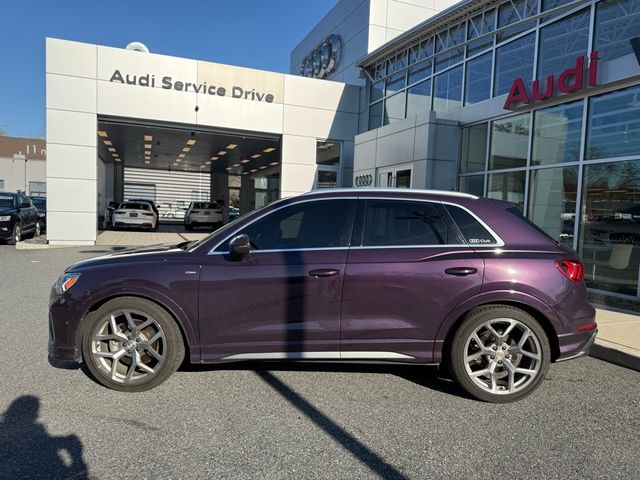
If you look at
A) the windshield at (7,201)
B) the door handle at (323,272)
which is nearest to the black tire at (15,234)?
the windshield at (7,201)

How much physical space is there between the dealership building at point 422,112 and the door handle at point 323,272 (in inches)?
249

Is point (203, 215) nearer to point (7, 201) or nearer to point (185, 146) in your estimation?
point (185, 146)

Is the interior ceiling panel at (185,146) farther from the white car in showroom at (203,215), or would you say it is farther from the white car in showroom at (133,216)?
the white car in showroom at (133,216)

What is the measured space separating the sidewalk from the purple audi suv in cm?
135

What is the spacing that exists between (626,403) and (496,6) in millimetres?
10258

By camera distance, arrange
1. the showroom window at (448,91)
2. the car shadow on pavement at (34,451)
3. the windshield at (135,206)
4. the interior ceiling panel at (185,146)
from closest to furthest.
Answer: the car shadow on pavement at (34,451), the showroom window at (448,91), the interior ceiling panel at (185,146), the windshield at (135,206)

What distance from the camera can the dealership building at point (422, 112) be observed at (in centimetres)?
847

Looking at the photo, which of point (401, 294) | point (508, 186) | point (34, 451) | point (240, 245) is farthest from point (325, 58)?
point (34, 451)

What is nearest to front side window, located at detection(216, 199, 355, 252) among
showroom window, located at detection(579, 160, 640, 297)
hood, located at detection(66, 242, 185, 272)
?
hood, located at detection(66, 242, 185, 272)

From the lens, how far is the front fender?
3.78 m

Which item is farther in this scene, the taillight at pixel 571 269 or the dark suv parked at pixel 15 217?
the dark suv parked at pixel 15 217

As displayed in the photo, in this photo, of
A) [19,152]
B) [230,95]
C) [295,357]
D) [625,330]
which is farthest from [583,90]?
[19,152]

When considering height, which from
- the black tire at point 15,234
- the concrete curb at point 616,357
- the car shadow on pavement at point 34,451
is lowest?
the car shadow on pavement at point 34,451

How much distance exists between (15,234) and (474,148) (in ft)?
46.9
